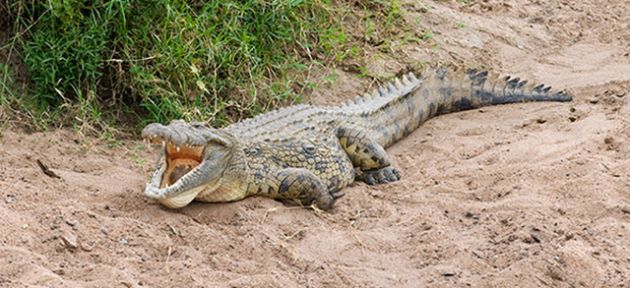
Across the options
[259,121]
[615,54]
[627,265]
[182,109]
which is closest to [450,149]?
[259,121]

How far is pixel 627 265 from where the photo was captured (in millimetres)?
4539

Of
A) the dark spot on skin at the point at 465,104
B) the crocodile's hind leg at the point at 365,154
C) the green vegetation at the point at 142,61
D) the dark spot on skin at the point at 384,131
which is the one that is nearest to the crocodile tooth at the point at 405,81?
the dark spot on skin at the point at 465,104

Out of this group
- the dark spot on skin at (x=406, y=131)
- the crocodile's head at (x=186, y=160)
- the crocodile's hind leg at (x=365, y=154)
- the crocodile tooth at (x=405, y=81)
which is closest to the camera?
the crocodile's head at (x=186, y=160)

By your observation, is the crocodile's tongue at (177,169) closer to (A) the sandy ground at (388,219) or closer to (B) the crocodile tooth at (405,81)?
(A) the sandy ground at (388,219)

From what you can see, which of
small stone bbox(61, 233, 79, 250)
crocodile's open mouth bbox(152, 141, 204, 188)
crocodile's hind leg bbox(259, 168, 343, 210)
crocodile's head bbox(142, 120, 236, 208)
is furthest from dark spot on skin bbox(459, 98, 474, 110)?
small stone bbox(61, 233, 79, 250)

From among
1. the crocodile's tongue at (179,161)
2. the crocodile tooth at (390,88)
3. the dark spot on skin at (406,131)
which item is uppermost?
the crocodile's tongue at (179,161)

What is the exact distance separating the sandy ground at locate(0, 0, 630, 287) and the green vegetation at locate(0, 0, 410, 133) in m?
0.34

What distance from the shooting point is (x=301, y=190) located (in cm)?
569

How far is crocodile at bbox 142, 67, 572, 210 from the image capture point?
5.26 metres

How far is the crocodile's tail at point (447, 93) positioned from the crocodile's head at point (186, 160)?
188cm

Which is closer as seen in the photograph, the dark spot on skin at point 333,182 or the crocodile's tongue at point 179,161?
the crocodile's tongue at point 179,161

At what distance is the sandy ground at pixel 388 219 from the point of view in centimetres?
441

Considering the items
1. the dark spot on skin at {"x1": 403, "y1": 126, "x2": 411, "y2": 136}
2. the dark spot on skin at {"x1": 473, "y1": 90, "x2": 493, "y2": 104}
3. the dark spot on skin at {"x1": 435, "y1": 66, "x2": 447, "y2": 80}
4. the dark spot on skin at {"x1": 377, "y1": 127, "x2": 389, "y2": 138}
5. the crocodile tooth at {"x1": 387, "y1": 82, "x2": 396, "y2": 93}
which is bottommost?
the dark spot on skin at {"x1": 403, "y1": 126, "x2": 411, "y2": 136}

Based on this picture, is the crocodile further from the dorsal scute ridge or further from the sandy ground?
the sandy ground
